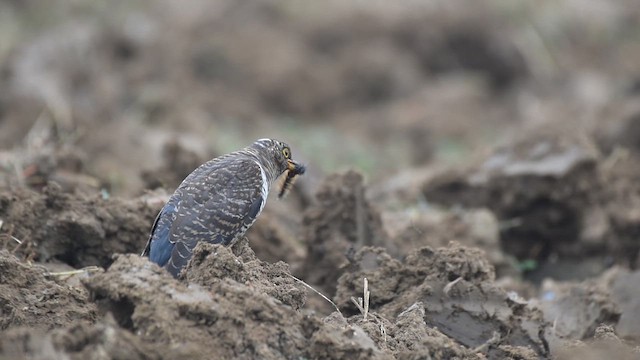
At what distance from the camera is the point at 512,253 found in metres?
10.1

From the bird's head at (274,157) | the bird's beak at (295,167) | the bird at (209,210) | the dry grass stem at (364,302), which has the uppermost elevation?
the bird's beak at (295,167)

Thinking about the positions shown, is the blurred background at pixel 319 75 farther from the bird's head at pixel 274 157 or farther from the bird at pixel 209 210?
the bird at pixel 209 210

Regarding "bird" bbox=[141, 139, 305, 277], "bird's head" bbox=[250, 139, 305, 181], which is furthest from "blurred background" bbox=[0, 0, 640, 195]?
"bird" bbox=[141, 139, 305, 277]

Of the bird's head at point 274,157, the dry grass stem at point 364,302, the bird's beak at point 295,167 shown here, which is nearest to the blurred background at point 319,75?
the bird's beak at point 295,167

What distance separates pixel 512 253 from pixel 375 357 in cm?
514

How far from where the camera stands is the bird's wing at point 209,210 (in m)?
6.38

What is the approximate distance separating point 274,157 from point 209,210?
1178 mm

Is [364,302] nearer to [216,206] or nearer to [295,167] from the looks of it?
[216,206]

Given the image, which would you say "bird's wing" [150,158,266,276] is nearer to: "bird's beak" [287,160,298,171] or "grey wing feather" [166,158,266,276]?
"grey wing feather" [166,158,266,276]

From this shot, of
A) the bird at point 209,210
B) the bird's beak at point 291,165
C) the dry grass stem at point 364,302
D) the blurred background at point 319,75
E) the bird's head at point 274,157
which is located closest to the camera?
the dry grass stem at point 364,302

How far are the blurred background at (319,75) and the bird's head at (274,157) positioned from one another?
13.8 feet

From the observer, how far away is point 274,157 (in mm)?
7734

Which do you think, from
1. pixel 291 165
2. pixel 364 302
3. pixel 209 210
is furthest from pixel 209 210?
pixel 291 165

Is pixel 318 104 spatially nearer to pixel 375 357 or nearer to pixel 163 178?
pixel 163 178
